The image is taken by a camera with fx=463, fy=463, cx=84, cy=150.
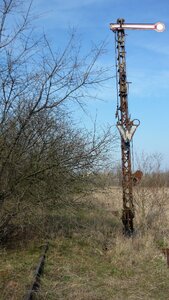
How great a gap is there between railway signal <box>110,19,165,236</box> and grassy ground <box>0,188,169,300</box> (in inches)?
26.1

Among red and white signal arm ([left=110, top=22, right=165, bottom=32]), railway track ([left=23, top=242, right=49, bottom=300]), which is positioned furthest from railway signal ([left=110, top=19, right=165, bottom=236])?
railway track ([left=23, top=242, right=49, bottom=300])

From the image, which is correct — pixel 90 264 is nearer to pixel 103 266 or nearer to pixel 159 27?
pixel 103 266

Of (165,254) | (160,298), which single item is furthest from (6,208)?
(160,298)

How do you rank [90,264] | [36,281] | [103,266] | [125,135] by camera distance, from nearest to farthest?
[36,281] → [103,266] → [90,264] → [125,135]

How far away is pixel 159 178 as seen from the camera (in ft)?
56.9

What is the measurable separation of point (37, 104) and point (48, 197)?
8.97 ft

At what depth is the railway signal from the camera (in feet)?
46.1

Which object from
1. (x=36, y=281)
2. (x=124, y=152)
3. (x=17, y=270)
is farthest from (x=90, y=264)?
(x=124, y=152)

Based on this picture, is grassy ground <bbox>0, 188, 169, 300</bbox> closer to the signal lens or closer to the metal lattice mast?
the metal lattice mast

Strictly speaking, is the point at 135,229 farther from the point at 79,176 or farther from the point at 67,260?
the point at 67,260

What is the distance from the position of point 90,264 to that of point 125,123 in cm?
506

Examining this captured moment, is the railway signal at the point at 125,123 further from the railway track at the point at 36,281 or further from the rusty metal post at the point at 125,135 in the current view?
the railway track at the point at 36,281

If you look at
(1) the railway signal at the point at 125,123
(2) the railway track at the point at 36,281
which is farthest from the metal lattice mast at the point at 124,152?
(2) the railway track at the point at 36,281

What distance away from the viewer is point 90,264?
34.9 ft
